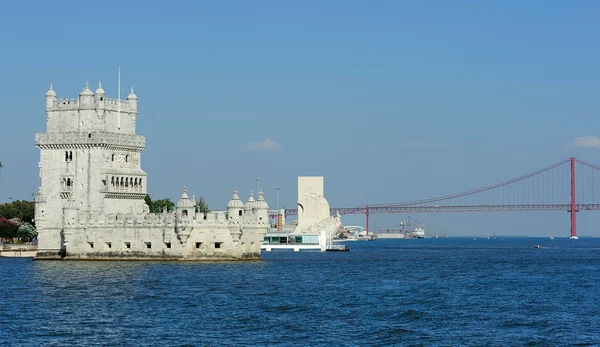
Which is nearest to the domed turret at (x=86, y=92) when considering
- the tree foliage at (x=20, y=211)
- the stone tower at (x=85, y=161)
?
the stone tower at (x=85, y=161)

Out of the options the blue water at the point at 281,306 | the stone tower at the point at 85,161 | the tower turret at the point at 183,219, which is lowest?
the blue water at the point at 281,306

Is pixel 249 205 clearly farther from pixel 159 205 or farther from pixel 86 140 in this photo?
pixel 159 205

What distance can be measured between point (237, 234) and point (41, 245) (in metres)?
14.9

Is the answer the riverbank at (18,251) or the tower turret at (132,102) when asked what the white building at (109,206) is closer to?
the tower turret at (132,102)

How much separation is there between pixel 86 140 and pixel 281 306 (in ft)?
102

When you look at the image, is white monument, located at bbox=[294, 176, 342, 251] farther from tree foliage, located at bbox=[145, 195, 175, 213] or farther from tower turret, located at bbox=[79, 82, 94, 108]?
tower turret, located at bbox=[79, 82, 94, 108]

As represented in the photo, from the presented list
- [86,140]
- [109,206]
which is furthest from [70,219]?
[86,140]

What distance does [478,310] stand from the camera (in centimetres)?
4841

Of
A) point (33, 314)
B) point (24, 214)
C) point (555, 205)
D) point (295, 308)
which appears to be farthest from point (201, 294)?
point (555, 205)

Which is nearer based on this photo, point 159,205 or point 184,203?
point 184,203

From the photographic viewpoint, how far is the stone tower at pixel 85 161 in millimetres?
75750

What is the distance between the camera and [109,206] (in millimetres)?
76312

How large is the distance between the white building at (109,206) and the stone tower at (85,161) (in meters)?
0.07

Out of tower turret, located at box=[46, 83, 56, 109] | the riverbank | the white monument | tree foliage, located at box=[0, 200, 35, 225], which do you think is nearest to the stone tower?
tower turret, located at box=[46, 83, 56, 109]
